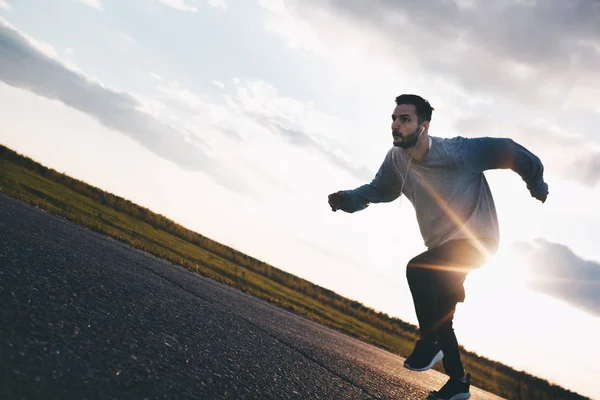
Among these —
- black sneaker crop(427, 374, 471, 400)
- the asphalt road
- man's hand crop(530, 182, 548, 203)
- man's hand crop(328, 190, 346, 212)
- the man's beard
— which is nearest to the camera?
the asphalt road

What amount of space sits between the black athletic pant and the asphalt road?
53 cm

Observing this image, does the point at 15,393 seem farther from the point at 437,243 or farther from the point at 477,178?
A: the point at 477,178

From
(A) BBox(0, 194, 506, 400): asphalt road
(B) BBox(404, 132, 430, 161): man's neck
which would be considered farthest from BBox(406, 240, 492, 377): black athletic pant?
(B) BBox(404, 132, 430, 161): man's neck

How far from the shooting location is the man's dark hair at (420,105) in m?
3.66

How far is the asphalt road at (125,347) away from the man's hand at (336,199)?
136 centimetres

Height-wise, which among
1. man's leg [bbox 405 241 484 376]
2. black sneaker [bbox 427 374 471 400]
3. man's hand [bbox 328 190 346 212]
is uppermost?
man's hand [bbox 328 190 346 212]

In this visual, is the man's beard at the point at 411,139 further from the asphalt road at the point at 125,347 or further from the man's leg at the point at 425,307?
the asphalt road at the point at 125,347

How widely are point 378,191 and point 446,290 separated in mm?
1298

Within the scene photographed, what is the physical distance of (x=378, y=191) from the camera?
4367mm

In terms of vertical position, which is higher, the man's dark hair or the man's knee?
the man's dark hair

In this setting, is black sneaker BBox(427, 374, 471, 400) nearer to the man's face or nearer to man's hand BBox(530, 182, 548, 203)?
man's hand BBox(530, 182, 548, 203)

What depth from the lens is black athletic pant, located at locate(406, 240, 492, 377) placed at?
3383 mm

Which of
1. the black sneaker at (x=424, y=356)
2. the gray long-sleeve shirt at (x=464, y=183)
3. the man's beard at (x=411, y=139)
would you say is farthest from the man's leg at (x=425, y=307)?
the man's beard at (x=411, y=139)

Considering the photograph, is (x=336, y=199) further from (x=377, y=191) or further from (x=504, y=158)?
(x=504, y=158)
